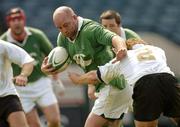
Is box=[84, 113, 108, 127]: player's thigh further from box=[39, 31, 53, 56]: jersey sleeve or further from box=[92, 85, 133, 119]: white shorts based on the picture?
box=[39, 31, 53, 56]: jersey sleeve

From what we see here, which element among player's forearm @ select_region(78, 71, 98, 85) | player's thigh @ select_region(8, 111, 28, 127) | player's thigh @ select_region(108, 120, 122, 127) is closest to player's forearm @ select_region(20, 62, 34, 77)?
player's thigh @ select_region(8, 111, 28, 127)

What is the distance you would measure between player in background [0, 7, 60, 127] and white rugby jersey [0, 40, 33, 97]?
8.72ft

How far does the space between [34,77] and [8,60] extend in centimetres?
292

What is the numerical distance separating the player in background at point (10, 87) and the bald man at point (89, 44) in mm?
331

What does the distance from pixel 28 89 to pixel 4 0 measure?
4.68 metres

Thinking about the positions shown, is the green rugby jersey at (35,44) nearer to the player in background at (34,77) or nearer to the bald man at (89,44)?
the player in background at (34,77)

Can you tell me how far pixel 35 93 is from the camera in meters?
11.3

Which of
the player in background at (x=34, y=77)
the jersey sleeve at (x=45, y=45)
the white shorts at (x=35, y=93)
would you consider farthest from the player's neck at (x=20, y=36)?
the white shorts at (x=35, y=93)

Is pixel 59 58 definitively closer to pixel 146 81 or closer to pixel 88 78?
pixel 88 78

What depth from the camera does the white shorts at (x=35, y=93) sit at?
36.9 feet

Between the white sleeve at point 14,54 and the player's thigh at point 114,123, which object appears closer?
the white sleeve at point 14,54

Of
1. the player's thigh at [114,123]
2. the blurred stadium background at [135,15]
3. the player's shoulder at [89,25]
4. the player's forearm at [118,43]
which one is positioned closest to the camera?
the player's forearm at [118,43]

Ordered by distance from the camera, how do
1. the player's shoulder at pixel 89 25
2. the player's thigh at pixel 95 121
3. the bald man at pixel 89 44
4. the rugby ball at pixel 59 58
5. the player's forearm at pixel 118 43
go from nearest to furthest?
the player's forearm at pixel 118 43
the bald man at pixel 89 44
the player's shoulder at pixel 89 25
the rugby ball at pixel 59 58
the player's thigh at pixel 95 121

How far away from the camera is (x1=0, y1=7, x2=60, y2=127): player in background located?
11.1 meters
